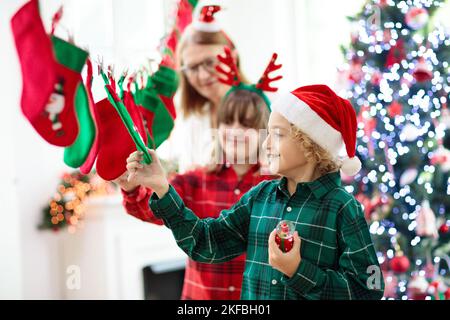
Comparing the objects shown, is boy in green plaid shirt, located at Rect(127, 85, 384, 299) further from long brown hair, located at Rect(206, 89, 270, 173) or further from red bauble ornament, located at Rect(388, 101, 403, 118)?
red bauble ornament, located at Rect(388, 101, 403, 118)

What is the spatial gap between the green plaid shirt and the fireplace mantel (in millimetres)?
1457

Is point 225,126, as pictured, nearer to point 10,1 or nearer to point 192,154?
point 192,154

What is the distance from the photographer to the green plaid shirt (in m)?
0.93

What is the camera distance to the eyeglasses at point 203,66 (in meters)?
1.49

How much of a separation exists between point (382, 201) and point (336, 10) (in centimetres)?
80

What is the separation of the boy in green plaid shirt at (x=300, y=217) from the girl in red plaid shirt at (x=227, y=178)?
0.28 meters

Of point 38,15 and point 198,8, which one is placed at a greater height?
point 198,8

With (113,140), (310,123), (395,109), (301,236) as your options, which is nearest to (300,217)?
(301,236)

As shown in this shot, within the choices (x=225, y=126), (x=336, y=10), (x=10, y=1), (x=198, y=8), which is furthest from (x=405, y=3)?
(x=10, y=1)

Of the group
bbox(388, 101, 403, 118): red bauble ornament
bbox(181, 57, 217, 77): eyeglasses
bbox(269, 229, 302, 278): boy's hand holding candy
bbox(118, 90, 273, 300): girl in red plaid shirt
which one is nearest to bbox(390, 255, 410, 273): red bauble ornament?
bbox(388, 101, 403, 118): red bauble ornament

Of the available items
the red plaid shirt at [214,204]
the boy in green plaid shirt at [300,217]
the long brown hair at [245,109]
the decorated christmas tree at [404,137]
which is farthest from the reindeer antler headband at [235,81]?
the decorated christmas tree at [404,137]

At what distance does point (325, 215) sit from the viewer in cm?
98

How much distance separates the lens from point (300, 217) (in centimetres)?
100

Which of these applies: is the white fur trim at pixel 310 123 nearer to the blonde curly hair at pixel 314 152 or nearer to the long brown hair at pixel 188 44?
the blonde curly hair at pixel 314 152
